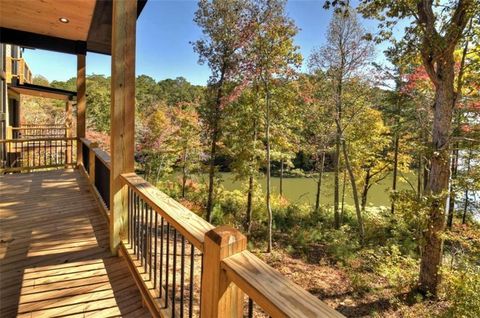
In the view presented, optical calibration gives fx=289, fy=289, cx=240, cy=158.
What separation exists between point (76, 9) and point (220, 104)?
703cm

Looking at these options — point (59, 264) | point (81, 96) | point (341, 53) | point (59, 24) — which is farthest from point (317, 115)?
point (59, 264)

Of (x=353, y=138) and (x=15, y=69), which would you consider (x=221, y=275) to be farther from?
(x=353, y=138)

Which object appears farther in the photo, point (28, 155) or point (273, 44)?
point (273, 44)

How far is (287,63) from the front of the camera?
9359 mm

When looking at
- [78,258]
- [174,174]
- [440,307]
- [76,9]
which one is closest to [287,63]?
[76,9]

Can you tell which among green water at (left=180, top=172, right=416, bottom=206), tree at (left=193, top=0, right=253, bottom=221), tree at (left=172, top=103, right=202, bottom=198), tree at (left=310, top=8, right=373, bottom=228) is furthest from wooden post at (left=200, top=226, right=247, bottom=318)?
green water at (left=180, top=172, right=416, bottom=206)

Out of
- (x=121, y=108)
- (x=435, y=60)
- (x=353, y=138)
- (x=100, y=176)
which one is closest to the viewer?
(x=121, y=108)

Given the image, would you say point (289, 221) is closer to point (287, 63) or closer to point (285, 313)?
point (287, 63)

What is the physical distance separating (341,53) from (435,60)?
5.56 meters

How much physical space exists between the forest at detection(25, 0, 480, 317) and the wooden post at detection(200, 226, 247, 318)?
16.5 ft

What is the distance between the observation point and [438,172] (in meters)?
6.09

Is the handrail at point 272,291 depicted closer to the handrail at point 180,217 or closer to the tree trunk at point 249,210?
the handrail at point 180,217

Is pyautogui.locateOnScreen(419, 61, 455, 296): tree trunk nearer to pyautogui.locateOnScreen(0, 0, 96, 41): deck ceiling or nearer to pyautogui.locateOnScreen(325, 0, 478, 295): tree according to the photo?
pyautogui.locateOnScreen(325, 0, 478, 295): tree

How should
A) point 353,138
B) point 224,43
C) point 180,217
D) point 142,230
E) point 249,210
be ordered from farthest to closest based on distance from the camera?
point 353,138
point 249,210
point 224,43
point 142,230
point 180,217
